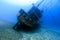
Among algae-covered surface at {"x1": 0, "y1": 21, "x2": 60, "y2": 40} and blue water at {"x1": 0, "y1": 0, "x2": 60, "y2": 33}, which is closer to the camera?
algae-covered surface at {"x1": 0, "y1": 21, "x2": 60, "y2": 40}

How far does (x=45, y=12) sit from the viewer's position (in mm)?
2658

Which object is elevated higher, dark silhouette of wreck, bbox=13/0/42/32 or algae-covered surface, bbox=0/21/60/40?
dark silhouette of wreck, bbox=13/0/42/32

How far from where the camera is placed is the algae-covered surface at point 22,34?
248cm

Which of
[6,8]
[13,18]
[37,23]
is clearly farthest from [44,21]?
[6,8]

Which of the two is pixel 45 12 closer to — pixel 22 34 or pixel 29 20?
pixel 29 20

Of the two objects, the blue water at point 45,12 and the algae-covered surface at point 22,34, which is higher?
the blue water at point 45,12

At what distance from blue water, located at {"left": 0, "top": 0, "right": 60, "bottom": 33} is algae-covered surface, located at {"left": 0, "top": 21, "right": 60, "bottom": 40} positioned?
9 cm

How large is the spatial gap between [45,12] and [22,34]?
1.91 feet

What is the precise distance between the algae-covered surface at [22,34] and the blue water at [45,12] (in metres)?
0.09

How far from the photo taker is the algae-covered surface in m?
2.48

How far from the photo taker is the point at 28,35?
253 cm

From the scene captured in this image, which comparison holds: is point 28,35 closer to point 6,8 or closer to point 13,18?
point 13,18

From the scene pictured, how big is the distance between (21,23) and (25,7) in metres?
0.30

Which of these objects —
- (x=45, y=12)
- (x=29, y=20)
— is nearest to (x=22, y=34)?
(x=29, y=20)
